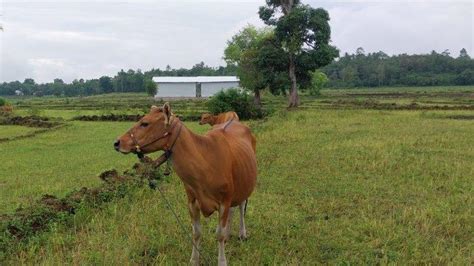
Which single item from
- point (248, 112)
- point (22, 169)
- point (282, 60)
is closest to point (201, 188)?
point (22, 169)

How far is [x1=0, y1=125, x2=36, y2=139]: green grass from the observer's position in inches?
936

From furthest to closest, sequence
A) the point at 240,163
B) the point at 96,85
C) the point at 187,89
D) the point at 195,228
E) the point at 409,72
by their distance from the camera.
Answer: the point at 96,85, the point at 409,72, the point at 187,89, the point at 240,163, the point at 195,228

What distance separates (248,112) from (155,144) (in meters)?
27.5

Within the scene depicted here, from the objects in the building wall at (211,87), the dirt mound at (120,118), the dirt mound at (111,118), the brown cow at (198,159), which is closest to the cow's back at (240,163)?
the brown cow at (198,159)

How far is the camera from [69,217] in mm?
7594

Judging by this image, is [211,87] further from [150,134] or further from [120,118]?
[150,134]

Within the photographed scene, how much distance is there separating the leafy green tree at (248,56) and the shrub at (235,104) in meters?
8.26

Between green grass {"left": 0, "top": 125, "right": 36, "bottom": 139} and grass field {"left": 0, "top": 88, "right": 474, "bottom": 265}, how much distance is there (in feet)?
24.2

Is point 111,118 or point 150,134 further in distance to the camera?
point 111,118

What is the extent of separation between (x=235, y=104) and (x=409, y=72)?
78351 millimetres

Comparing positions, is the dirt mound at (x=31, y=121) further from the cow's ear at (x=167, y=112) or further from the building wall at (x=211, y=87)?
the building wall at (x=211, y=87)

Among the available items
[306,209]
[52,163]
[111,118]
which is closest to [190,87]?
[111,118]

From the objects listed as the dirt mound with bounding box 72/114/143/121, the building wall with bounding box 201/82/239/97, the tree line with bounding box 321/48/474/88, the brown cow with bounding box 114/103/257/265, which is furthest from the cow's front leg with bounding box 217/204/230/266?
the tree line with bounding box 321/48/474/88

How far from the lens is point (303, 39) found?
39344 millimetres
